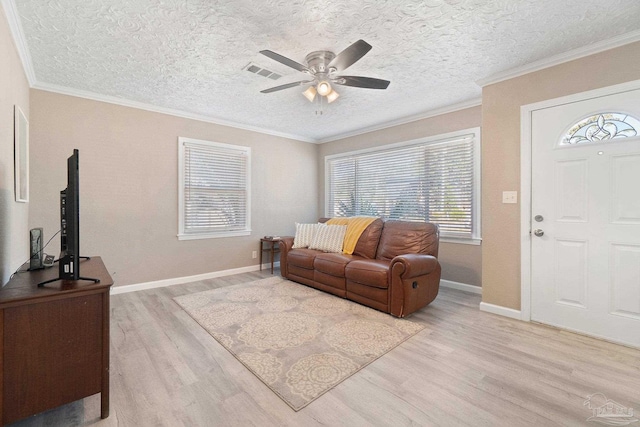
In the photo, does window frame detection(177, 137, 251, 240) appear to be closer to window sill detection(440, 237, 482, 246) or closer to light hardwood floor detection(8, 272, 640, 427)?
light hardwood floor detection(8, 272, 640, 427)

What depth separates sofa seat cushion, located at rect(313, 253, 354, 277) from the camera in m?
3.35

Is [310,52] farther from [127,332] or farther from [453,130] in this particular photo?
[127,332]

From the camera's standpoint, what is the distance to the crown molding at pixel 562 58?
2199 millimetres

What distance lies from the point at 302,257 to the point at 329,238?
0.48m

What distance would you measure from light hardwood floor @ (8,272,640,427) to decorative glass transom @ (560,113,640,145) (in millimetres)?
1718

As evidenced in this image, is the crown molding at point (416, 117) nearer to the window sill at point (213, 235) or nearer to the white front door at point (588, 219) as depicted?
the white front door at point (588, 219)

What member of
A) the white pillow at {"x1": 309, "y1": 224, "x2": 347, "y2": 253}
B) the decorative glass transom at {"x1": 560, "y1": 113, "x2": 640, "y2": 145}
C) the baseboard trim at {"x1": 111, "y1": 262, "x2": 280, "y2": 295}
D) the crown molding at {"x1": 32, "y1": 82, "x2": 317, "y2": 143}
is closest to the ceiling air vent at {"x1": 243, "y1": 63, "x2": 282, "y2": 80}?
the crown molding at {"x1": 32, "y1": 82, "x2": 317, "y2": 143}

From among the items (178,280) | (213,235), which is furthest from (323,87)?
(178,280)

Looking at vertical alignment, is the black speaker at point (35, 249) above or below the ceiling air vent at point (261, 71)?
below

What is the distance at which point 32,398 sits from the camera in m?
1.37

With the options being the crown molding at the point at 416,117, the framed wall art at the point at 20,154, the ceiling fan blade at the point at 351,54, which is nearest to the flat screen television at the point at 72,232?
the framed wall art at the point at 20,154

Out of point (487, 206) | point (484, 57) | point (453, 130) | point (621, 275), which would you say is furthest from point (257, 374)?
point (453, 130)

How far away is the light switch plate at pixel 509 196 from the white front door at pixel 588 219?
0.45 feet

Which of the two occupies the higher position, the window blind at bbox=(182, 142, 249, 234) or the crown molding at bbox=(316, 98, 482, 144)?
the crown molding at bbox=(316, 98, 482, 144)
